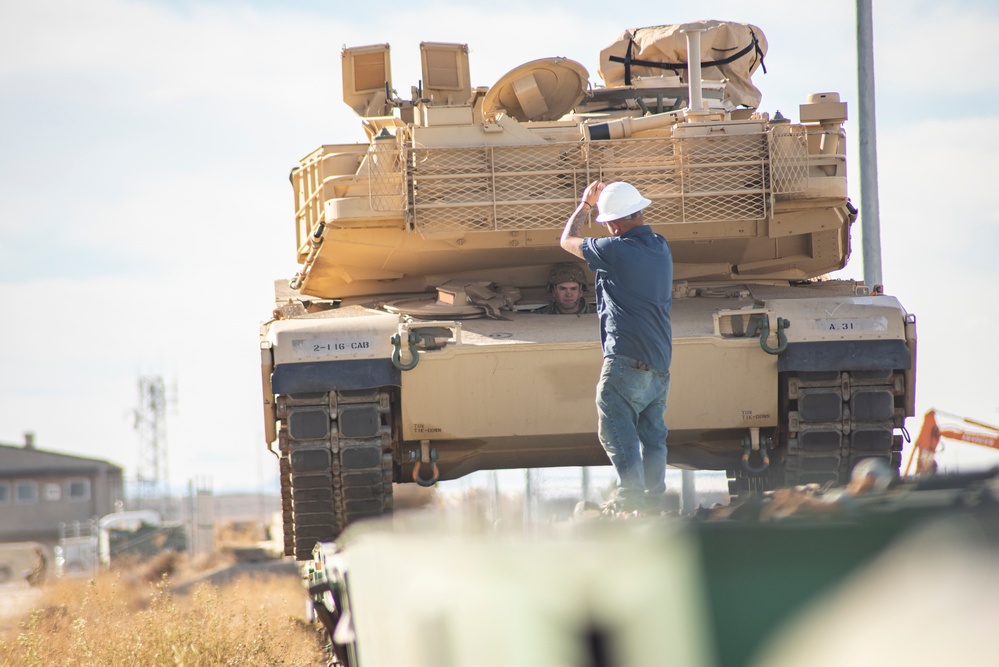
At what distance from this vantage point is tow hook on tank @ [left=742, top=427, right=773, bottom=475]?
339 inches

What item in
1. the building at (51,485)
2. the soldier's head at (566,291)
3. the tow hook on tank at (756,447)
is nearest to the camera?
the tow hook on tank at (756,447)

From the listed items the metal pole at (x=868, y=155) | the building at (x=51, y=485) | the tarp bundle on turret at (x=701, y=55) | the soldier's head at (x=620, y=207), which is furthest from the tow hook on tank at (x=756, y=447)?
the building at (x=51, y=485)

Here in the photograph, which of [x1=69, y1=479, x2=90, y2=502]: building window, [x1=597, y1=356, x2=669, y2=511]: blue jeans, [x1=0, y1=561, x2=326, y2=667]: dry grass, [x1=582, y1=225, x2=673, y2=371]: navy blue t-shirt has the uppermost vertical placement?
[x1=582, y1=225, x2=673, y2=371]: navy blue t-shirt

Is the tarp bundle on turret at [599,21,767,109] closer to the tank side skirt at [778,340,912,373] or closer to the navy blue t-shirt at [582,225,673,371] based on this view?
the tank side skirt at [778,340,912,373]

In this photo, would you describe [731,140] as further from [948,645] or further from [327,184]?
[948,645]

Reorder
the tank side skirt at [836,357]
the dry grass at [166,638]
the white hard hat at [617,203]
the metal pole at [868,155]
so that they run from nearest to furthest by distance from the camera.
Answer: the white hard hat at [617,203], the dry grass at [166,638], the tank side skirt at [836,357], the metal pole at [868,155]

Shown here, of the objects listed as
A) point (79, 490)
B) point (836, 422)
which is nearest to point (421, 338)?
point (836, 422)

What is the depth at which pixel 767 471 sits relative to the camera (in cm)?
879

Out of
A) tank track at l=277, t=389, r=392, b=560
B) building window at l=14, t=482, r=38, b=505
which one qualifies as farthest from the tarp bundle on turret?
building window at l=14, t=482, r=38, b=505

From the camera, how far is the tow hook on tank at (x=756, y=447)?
8.60 metres

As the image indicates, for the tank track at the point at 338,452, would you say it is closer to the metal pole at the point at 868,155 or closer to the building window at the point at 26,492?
the metal pole at the point at 868,155

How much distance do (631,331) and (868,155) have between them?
8.10 meters

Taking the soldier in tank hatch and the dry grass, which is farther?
the soldier in tank hatch

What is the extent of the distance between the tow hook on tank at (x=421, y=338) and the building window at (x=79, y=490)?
43.3 meters
